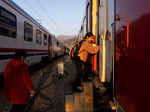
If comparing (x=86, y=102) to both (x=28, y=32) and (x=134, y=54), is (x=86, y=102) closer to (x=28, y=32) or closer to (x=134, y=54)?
(x=134, y=54)

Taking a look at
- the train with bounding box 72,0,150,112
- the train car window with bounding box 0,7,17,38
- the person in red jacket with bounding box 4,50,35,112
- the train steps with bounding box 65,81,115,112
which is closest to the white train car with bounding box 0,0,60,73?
the train car window with bounding box 0,7,17,38

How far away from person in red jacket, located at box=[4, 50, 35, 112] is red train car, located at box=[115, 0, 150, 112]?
5.84 ft

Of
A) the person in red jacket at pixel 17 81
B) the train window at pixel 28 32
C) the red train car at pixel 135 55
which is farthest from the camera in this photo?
the train window at pixel 28 32

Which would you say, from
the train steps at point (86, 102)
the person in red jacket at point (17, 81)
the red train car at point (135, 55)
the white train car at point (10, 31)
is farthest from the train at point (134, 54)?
the white train car at point (10, 31)

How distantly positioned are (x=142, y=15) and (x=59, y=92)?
4.53 meters

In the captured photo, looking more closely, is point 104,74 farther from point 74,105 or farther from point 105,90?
point 74,105

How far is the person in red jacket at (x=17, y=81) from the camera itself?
2881mm

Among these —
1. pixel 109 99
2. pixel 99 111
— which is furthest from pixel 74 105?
pixel 109 99

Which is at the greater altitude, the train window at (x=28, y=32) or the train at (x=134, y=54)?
the train window at (x=28, y=32)

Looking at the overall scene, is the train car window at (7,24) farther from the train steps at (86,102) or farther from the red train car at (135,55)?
the red train car at (135,55)

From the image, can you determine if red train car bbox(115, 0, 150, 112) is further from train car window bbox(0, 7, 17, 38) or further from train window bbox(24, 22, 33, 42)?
train window bbox(24, 22, 33, 42)

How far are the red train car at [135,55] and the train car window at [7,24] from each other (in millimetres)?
4221

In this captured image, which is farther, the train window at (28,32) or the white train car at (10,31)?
the train window at (28,32)

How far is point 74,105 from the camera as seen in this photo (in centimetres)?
319
